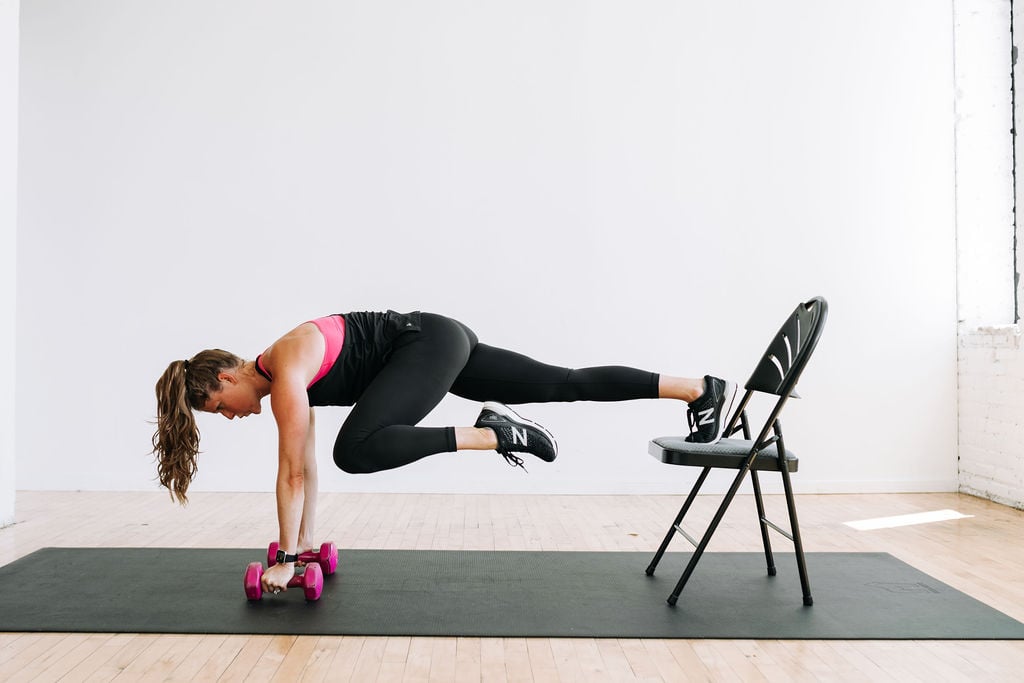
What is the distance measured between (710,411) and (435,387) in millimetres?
948

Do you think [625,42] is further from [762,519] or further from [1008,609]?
[1008,609]

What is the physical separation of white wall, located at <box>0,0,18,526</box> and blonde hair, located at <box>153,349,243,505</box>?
6.04 ft

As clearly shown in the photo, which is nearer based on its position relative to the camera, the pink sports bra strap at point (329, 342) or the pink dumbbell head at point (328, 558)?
the pink sports bra strap at point (329, 342)

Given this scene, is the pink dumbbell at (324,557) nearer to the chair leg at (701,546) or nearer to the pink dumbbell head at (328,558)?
the pink dumbbell head at (328,558)

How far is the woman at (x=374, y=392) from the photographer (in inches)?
109

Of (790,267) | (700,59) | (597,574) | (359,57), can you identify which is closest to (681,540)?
(597,574)

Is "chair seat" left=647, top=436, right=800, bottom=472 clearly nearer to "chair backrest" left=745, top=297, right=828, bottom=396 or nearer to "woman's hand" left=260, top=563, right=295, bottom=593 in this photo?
"chair backrest" left=745, top=297, right=828, bottom=396

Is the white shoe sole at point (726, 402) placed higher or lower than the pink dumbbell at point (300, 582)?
higher

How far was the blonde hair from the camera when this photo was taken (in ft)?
9.23

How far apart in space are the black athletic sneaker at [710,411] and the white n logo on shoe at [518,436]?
0.59m

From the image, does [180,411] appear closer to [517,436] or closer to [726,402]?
[517,436]

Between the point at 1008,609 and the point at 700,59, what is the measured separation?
362 cm

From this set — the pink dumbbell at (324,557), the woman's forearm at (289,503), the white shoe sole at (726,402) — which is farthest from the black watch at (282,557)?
the white shoe sole at (726,402)

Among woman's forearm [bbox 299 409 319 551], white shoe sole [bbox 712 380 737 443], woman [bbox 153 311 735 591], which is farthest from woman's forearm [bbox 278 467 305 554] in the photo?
white shoe sole [bbox 712 380 737 443]
